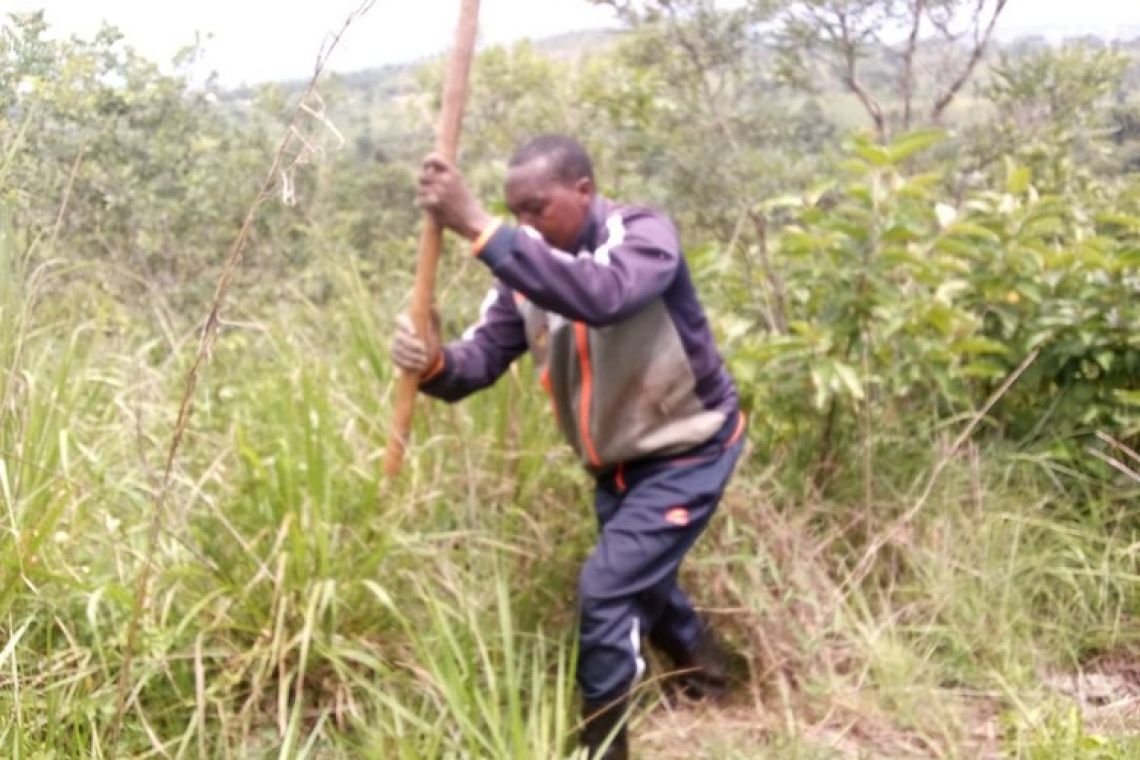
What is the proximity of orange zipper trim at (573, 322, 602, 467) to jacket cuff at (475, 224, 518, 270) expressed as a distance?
41 centimetres

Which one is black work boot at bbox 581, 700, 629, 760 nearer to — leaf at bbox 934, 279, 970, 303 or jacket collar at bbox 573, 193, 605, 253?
jacket collar at bbox 573, 193, 605, 253

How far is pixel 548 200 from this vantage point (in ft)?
9.42

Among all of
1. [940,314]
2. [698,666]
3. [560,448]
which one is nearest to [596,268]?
[560,448]

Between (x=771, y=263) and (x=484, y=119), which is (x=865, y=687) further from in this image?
(x=484, y=119)

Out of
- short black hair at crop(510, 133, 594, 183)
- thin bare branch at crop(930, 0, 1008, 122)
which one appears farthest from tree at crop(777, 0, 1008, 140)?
short black hair at crop(510, 133, 594, 183)

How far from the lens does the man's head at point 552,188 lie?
286 centimetres

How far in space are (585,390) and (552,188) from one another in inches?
18.5

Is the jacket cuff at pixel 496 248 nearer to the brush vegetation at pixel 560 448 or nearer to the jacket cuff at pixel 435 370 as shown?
the brush vegetation at pixel 560 448

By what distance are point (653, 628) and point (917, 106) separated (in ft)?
8.95

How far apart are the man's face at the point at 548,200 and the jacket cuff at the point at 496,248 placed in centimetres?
38

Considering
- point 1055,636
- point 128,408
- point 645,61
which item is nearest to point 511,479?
point 128,408

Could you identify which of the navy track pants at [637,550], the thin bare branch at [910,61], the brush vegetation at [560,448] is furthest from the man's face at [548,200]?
the thin bare branch at [910,61]

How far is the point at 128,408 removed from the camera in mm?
3160

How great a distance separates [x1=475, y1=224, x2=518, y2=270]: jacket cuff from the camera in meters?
2.50
